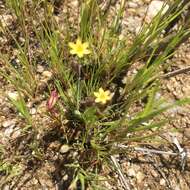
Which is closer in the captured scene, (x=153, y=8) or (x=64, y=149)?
(x=64, y=149)

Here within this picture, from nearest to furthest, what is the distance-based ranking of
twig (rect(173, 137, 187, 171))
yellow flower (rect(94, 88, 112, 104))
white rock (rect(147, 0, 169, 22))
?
yellow flower (rect(94, 88, 112, 104)), twig (rect(173, 137, 187, 171)), white rock (rect(147, 0, 169, 22))

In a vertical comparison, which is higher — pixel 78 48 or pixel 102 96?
pixel 78 48

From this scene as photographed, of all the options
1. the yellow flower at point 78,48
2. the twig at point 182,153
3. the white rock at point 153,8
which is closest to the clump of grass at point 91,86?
the yellow flower at point 78,48

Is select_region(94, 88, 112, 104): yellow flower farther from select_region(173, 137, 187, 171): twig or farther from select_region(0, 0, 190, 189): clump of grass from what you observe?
select_region(173, 137, 187, 171): twig

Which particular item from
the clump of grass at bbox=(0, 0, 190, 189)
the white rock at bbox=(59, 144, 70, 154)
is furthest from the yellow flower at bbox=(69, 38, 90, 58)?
the white rock at bbox=(59, 144, 70, 154)

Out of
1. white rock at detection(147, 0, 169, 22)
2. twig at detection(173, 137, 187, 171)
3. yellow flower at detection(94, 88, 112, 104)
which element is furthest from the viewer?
white rock at detection(147, 0, 169, 22)

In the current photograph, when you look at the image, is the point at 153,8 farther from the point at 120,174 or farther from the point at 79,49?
the point at 120,174

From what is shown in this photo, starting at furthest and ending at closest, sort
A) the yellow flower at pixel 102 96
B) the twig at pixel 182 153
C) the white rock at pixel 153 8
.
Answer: the white rock at pixel 153 8, the twig at pixel 182 153, the yellow flower at pixel 102 96

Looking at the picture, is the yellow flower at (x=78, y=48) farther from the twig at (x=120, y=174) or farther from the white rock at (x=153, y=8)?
the white rock at (x=153, y=8)

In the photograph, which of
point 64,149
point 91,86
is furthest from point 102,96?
point 64,149

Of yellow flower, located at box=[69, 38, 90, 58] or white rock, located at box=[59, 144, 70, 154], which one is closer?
yellow flower, located at box=[69, 38, 90, 58]

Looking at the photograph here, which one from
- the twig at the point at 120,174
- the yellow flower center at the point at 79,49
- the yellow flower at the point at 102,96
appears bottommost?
the twig at the point at 120,174

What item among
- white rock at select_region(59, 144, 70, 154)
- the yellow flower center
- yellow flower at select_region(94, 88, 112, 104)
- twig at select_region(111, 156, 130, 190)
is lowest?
twig at select_region(111, 156, 130, 190)
